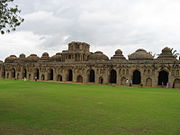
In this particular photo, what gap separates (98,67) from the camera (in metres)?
55.3

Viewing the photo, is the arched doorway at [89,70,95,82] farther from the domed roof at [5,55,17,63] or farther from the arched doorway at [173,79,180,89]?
the domed roof at [5,55,17,63]

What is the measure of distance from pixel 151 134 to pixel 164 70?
38932 mm

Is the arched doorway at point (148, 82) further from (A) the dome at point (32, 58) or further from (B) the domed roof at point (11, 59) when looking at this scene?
(B) the domed roof at point (11, 59)

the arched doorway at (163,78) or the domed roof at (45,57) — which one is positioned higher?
the domed roof at (45,57)

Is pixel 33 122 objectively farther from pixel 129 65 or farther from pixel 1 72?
pixel 1 72

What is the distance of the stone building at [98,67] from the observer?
153 ft

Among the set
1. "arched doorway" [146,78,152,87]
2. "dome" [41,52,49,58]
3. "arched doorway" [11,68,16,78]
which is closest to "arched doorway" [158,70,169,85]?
"arched doorway" [146,78,152,87]

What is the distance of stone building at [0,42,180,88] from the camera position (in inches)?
1832

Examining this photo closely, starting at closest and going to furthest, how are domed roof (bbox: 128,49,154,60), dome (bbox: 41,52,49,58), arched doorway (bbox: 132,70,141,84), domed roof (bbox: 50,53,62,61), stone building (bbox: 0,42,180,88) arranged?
stone building (bbox: 0,42,180,88) < domed roof (bbox: 128,49,154,60) < arched doorway (bbox: 132,70,141,84) < dome (bbox: 41,52,49,58) < domed roof (bbox: 50,53,62,61)

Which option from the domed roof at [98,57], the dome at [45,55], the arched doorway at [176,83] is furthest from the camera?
the dome at [45,55]

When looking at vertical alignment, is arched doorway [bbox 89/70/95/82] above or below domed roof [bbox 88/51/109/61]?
below

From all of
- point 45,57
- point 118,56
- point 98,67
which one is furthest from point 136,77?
point 45,57

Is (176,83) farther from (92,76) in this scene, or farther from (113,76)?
(92,76)

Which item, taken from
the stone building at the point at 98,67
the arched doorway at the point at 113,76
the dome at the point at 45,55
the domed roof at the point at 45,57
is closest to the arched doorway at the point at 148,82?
the stone building at the point at 98,67
